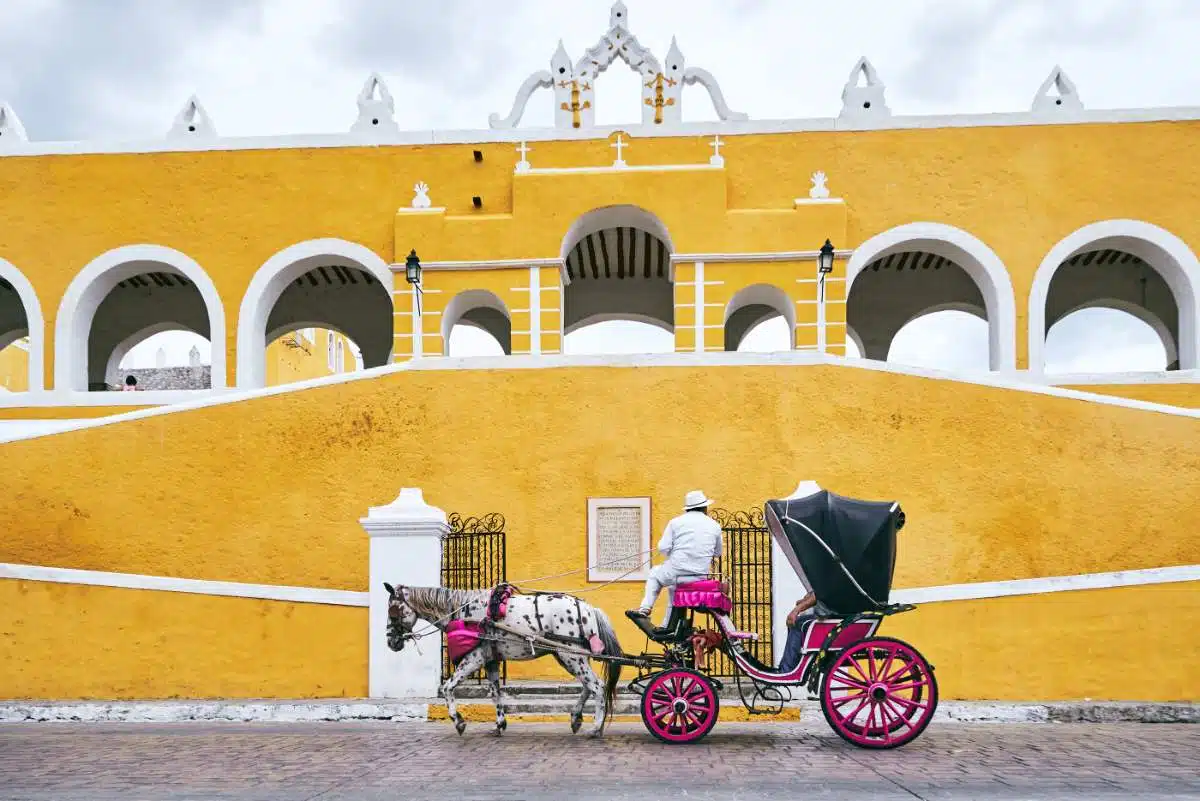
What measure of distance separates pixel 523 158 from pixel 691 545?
10.7 m

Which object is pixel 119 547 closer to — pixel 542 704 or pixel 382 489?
pixel 382 489

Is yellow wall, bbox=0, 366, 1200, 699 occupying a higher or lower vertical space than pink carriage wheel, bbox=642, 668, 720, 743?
higher

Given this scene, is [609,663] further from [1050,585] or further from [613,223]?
[613,223]

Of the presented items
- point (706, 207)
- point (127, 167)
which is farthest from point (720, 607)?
point (127, 167)

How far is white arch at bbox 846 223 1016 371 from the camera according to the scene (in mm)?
16656

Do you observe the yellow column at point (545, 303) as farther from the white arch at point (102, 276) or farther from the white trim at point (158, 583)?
the white trim at point (158, 583)

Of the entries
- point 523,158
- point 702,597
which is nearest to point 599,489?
point 702,597

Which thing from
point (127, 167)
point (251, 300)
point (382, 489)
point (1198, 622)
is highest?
point (127, 167)

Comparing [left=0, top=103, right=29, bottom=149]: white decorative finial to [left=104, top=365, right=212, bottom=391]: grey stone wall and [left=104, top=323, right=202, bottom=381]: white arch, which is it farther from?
[left=104, top=365, right=212, bottom=391]: grey stone wall

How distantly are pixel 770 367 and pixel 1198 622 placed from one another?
4141 millimetres

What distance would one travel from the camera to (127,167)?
1750 centimetres

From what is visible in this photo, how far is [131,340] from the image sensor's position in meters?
21.8

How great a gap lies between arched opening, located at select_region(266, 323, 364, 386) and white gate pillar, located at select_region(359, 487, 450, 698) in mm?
16585

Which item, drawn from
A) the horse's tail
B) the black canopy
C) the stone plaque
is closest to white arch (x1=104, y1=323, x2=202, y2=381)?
the stone plaque
